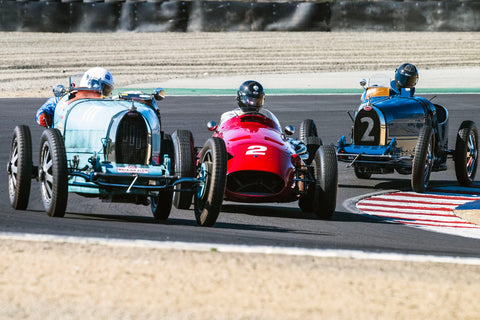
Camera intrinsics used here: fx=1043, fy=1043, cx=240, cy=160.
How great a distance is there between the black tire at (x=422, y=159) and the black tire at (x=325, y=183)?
2037 mm

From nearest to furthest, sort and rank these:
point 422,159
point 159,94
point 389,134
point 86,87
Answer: point 159,94, point 86,87, point 422,159, point 389,134

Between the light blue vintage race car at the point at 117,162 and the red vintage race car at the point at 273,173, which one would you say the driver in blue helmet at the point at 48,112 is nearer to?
the light blue vintage race car at the point at 117,162

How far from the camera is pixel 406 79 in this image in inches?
580

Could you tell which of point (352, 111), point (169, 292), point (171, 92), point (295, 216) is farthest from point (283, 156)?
point (171, 92)

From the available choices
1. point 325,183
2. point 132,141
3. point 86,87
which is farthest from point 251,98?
point 132,141

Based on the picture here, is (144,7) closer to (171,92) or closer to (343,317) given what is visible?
(171,92)

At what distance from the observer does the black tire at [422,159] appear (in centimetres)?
1298

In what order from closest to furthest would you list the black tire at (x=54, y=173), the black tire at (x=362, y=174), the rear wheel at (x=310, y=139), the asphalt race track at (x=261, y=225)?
the asphalt race track at (x=261, y=225), the black tire at (x=54, y=173), the rear wheel at (x=310, y=139), the black tire at (x=362, y=174)

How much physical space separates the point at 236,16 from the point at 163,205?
25.4m

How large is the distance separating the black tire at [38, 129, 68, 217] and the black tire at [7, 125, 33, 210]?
0.14 metres

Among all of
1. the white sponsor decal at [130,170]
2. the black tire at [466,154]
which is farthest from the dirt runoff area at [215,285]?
the black tire at [466,154]

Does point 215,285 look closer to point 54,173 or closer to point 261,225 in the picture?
point 54,173

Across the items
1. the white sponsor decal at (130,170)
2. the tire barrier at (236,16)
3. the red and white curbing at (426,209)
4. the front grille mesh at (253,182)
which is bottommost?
the red and white curbing at (426,209)

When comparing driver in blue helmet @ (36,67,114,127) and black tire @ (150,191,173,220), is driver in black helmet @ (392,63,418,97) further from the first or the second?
black tire @ (150,191,173,220)
